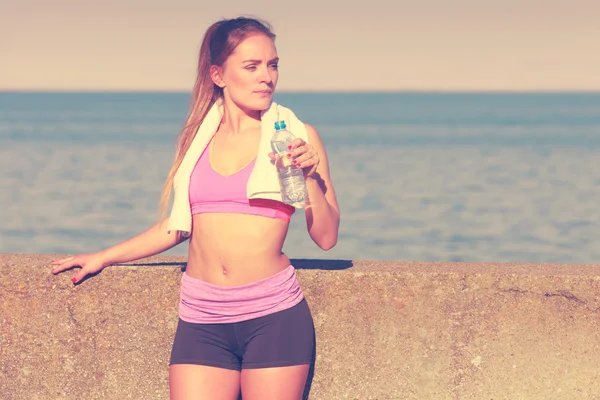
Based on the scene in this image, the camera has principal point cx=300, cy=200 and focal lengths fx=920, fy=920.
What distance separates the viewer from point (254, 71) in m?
3.90

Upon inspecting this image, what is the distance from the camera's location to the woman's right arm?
4180 mm

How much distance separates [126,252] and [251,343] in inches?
33.5

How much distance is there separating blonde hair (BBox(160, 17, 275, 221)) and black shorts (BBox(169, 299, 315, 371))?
655mm

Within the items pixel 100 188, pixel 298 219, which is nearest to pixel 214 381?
pixel 298 219

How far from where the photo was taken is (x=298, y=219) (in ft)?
70.8

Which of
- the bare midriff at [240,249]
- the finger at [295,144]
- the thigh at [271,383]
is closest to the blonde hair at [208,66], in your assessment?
the bare midriff at [240,249]

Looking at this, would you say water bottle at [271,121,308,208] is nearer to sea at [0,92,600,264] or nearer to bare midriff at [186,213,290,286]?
bare midriff at [186,213,290,286]

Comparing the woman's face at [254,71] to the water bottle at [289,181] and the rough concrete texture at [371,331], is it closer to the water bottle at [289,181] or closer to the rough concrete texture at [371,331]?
the water bottle at [289,181]

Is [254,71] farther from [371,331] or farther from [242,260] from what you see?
[371,331]

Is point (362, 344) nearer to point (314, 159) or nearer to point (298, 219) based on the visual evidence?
point (314, 159)

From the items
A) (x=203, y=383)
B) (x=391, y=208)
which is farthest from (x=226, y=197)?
(x=391, y=208)

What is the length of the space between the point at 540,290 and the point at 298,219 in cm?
1744

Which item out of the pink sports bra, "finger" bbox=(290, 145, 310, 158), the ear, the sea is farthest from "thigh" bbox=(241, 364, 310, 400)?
the sea

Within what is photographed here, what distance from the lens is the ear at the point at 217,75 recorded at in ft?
13.3
